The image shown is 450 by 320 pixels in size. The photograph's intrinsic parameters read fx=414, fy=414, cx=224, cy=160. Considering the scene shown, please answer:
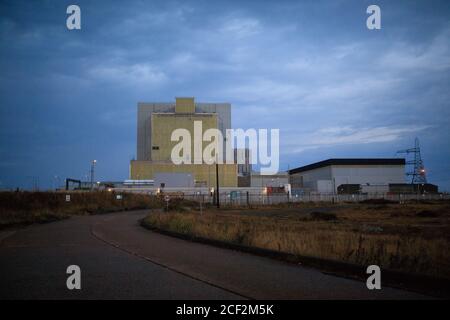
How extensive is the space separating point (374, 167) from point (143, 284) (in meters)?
110

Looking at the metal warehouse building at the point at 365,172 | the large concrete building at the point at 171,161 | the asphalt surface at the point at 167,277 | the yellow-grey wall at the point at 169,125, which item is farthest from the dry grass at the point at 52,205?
the metal warehouse building at the point at 365,172

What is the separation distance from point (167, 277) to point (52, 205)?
40.5 meters

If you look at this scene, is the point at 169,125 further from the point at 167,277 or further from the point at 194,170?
the point at 167,277

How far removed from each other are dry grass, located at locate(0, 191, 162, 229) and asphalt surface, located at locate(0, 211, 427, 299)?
1653cm

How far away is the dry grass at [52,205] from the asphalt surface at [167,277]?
16.5 meters

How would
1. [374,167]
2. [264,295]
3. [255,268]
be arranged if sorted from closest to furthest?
[264,295] → [255,268] → [374,167]

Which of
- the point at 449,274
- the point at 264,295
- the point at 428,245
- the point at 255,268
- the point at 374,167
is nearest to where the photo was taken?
the point at 264,295

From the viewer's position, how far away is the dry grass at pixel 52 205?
31597mm

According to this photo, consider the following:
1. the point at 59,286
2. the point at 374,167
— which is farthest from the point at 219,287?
the point at 374,167

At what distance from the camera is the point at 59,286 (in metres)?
7.98

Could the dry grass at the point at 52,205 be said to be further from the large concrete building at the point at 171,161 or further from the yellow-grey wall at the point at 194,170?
the yellow-grey wall at the point at 194,170
